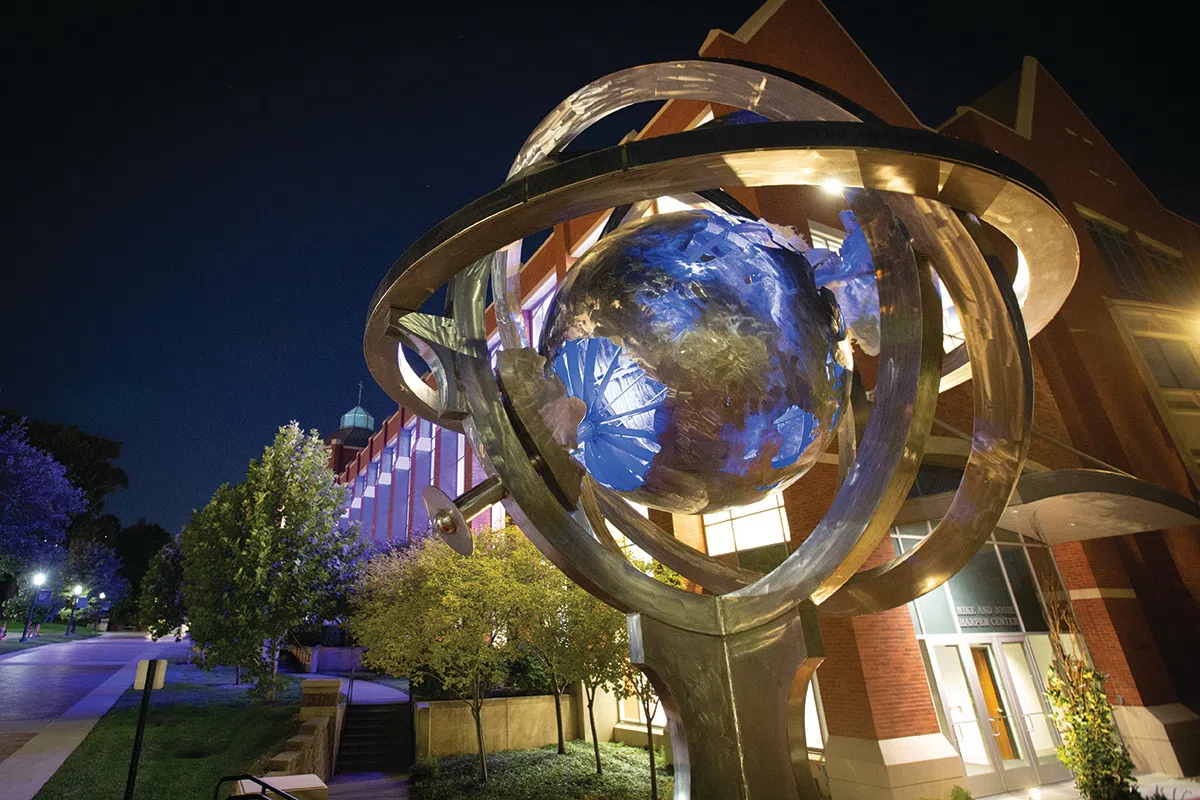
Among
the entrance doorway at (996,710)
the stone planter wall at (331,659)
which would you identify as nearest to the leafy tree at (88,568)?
the stone planter wall at (331,659)

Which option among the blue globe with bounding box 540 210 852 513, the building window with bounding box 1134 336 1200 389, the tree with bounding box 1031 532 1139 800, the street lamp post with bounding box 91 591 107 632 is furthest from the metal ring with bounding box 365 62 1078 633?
the street lamp post with bounding box 91 591 107 632

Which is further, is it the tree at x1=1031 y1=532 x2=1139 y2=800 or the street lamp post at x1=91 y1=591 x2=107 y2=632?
the street lamp post at x1=91 y1=591 x2=107 y2=632

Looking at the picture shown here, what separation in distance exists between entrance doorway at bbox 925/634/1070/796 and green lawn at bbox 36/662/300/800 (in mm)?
12296

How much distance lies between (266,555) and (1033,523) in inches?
704

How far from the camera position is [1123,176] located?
22344mm

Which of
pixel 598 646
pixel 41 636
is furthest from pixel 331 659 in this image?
pixel 41 636

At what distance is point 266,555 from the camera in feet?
53.7

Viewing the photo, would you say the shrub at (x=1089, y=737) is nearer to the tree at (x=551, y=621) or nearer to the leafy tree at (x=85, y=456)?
the tree at (x=551, y=621)

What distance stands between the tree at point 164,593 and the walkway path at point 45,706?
1806 millimetres

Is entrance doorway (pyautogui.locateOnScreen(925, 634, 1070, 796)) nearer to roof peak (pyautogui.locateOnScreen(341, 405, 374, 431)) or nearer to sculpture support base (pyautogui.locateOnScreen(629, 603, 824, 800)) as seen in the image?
sculpture support base (pyautogui.locateOnScreen(629, 603, 824, 800))

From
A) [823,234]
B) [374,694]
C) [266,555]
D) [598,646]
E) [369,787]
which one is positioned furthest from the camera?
[374,694]

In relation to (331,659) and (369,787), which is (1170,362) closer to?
(369,787)

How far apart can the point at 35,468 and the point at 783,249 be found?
122 ft

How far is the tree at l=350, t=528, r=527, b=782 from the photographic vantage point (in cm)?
1347
